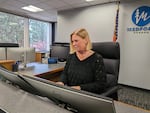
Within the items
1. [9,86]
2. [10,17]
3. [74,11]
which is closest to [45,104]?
[9,86]

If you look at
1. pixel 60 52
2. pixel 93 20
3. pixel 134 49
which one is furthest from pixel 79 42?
pixel 93 20

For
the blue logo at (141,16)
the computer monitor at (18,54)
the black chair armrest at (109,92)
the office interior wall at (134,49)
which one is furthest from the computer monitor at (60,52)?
the blue logo at (141,16)

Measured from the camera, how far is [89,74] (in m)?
1.38

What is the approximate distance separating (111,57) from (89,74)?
55cm

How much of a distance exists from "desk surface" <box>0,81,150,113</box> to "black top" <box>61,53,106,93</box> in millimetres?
371

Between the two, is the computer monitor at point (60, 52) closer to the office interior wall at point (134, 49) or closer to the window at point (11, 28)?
the office interior wall at point (134, 49)

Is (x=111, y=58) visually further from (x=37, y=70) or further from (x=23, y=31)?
(x=23, y=31)

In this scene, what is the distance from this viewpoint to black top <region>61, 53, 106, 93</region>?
1.32m

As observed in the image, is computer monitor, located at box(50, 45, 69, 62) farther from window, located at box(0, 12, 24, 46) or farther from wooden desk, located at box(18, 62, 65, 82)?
window, located at box(0, 12, 24, 46)

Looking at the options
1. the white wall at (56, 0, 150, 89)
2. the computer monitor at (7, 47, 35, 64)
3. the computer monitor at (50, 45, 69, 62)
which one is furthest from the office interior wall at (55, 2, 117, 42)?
the computer monitor at (7, 47, 35, 64)

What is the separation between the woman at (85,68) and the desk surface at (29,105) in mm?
385

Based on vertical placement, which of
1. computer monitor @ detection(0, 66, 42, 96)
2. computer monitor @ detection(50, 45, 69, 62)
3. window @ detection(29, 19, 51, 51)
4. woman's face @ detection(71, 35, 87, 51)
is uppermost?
window @ detection(29, 19, 51, 51)

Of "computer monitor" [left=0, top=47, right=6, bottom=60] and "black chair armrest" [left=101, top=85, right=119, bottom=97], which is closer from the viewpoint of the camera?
"black chair armrest" [left=101, top=85, right=119, bottom=97]

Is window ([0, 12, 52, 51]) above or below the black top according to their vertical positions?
above
